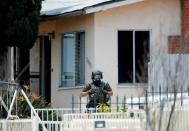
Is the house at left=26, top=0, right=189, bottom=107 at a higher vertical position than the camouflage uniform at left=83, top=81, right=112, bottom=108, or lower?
higher

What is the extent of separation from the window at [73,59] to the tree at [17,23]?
174cm

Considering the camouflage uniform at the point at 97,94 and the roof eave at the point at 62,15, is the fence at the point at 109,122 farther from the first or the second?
the roof eave at the point at 62,15

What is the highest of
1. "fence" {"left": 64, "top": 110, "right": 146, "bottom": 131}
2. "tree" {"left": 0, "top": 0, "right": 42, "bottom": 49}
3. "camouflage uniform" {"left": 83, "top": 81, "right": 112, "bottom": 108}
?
"tree" {"left": 0, "top": 0, "right": 42, "bottom": 49}

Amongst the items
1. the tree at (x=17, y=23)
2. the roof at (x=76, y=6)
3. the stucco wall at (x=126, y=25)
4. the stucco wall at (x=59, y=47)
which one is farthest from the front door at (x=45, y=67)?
the tree at (x=17, y=23)

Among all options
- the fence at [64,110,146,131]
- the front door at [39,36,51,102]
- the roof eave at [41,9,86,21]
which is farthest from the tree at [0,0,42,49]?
the fence at [64,110,146,131]

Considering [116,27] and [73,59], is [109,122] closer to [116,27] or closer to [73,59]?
[116,27]

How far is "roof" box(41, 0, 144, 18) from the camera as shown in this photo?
1961 cm

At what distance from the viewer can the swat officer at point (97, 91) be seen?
17.5 meters

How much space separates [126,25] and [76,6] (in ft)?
5.42

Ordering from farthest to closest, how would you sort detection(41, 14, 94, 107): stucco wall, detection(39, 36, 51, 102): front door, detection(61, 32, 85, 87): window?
detection(39, 36, 51, 102): front door → detection(61, 32, 85, 87): window → detection(41, 14, 94, 107): stucco wall

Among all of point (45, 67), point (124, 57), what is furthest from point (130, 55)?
point (45, 67)

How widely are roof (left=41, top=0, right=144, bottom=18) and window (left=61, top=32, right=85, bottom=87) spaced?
75 centimetres

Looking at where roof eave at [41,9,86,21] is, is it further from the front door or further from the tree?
the front door

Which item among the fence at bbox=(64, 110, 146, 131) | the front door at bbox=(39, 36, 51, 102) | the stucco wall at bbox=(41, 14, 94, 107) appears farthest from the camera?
the front door at bbox=(39, 36, 51, 102)
